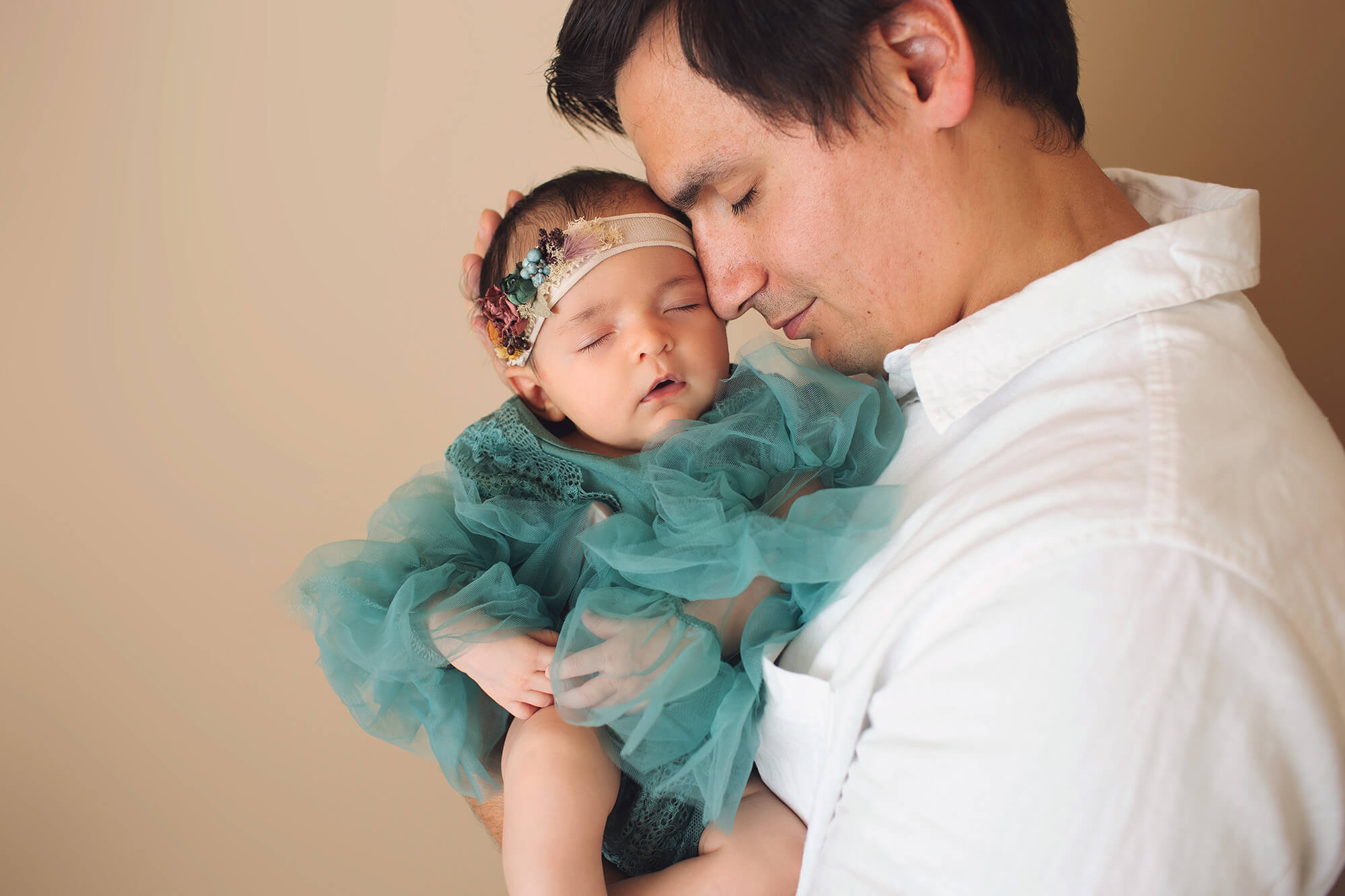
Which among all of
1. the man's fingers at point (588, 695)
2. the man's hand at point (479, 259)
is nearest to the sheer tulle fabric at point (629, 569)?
the man's fingers at point (588, 695)

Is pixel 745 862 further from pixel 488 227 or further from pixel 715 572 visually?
pixel 488 227

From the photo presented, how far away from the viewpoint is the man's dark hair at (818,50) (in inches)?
44.2

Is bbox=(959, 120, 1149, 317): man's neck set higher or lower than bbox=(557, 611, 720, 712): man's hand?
higher

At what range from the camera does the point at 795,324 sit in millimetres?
1438

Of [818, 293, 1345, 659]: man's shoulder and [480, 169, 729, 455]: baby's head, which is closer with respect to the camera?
[818, 293, 1345, 659]: man's shoulder

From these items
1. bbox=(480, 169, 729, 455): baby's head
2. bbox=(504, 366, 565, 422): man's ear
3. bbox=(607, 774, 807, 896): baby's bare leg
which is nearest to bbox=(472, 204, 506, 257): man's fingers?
bbox=(480, 169, 729, 455): baby's head

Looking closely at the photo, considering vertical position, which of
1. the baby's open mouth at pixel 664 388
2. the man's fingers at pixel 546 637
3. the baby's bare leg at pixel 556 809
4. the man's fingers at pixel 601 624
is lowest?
the baby's bare leg at pixel 556 809

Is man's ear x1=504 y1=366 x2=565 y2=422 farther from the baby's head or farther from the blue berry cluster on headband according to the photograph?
the blue berry cluster on headband

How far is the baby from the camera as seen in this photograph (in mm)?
1156

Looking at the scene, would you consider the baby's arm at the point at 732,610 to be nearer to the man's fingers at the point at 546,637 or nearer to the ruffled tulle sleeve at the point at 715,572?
the ruffled tulle sleeve at the point at 715,572

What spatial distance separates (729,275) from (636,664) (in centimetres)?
66

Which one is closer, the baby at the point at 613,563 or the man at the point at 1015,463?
the man at the point at 1015,463

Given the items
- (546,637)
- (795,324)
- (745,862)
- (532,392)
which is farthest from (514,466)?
(745,862)

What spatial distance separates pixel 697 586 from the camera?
45.8 inches
